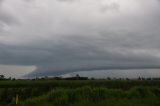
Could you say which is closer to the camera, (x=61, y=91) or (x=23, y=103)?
(x=23, y=103)

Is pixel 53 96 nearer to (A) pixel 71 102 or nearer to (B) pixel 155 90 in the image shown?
(A) pixel 71 102

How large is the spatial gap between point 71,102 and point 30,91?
2184cm

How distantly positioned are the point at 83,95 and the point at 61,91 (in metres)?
1.78

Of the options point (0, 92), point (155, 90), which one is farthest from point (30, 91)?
point (155, 90)

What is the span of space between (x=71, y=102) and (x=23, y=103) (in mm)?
3325

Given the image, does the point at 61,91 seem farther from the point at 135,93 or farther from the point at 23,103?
the point at 135,93

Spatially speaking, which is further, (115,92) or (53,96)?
(115,92)

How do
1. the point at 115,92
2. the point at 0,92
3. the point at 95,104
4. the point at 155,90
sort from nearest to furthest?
the point at 95,104 → the point at 115,92 → the point at 155,90 → the point at 0,92

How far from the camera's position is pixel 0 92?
149 feet

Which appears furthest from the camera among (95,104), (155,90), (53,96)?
(155,90)

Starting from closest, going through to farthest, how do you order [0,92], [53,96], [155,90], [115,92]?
[53,96] < [115,92] < [155,90] < [0,92]

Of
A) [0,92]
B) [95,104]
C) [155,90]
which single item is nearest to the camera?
[95,104]

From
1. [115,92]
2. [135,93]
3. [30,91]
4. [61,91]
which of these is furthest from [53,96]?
[30,91]

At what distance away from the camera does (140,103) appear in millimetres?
25500
